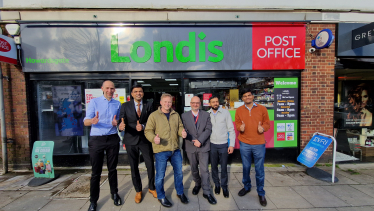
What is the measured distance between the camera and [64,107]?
4.86 meters

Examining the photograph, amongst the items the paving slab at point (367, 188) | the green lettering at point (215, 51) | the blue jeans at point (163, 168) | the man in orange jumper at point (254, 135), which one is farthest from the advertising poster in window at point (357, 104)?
the blue jeans at point (163, 168)

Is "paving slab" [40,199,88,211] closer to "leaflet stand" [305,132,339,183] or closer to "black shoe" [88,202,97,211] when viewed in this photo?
"black shoe" [88,202,97,211]

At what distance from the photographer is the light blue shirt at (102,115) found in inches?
112

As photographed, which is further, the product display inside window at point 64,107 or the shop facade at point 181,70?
the product display inside window at point 64,107

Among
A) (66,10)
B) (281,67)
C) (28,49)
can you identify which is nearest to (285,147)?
(281,67)

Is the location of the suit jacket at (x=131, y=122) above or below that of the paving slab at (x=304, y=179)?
above

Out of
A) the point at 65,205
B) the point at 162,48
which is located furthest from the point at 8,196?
the point at 162,48

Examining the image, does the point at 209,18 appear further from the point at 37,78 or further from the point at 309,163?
the point at 37,78

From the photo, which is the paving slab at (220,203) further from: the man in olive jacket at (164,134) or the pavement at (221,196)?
the man in olive jacket at (164,134)

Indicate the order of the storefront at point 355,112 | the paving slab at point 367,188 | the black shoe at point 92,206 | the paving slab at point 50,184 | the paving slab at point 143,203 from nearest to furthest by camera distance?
the black shoe at point 92,206
the paving slab at point 143,203
the paving slab at point 367,188
the paving slab at point 50,184
the storefront at point 355,112

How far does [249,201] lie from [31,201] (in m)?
4.15

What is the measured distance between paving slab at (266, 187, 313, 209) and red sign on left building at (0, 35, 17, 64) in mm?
6830

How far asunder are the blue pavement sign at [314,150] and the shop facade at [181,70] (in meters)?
0.84

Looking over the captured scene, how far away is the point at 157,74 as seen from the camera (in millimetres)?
4668
